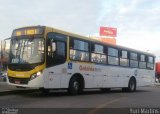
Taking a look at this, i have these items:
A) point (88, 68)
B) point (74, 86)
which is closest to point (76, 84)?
point (74, 86)

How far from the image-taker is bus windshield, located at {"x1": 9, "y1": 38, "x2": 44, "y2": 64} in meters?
17.5

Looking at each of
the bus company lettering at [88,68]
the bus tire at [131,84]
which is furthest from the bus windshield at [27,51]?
the bus tire at [131,84]

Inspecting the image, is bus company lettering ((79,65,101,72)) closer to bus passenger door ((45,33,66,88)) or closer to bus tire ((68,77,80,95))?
bus tire ((68,77,80,95))

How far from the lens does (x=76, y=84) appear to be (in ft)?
65.9

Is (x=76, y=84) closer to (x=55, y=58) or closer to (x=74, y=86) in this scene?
(x=74, y=86)

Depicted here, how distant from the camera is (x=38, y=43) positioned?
1764 centimetres

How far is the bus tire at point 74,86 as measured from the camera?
771 inches

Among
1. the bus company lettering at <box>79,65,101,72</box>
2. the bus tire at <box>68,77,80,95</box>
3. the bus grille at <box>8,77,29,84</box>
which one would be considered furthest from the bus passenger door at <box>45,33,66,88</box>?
the bus company lettering at <box>79,65,101,72</box>

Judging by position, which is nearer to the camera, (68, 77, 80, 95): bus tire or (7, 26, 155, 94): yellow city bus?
(7, 26, 155, 94): yellow city bus

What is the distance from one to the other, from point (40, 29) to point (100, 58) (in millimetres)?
5833

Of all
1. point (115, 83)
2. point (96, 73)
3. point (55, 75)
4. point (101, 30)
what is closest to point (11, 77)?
point (55, 75)

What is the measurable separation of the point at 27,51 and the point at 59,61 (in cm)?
174

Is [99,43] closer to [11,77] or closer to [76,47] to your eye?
[76,47]

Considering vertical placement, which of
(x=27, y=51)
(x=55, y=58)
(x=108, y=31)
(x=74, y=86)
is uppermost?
(x=108, y=31)
